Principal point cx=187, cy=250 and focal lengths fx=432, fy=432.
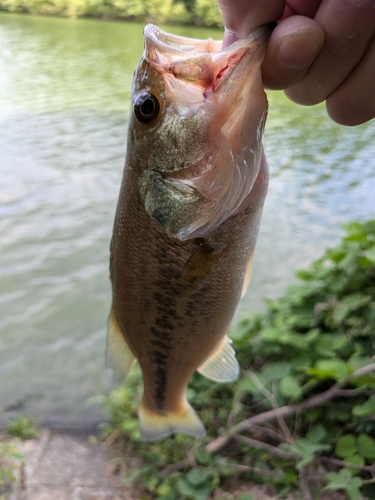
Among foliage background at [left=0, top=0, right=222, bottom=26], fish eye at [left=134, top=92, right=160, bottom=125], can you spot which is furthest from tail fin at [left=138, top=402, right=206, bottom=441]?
foliage background at [left=0, top=0, right=222, bottom=26]

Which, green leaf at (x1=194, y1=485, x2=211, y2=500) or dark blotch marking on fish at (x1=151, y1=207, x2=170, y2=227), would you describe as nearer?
dark blotch marking on fish at (x1=151, y1=207, x2=170, y2=227)

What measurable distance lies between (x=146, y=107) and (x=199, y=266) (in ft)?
1.65

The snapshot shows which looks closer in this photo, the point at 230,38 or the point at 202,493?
the point at 230,38

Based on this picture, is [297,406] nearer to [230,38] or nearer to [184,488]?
[184,488]

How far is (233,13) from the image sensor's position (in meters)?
1.21

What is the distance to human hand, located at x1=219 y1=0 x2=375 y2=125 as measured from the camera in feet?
3.54

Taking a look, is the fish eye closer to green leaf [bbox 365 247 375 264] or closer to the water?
green leaf [bbox 365 247 375 264]

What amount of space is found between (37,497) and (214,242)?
2391mm

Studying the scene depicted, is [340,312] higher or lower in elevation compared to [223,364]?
lower

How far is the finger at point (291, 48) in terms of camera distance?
107cm

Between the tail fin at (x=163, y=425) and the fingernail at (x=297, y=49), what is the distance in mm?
1637

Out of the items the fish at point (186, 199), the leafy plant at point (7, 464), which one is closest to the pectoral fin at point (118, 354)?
the fish at point (186, 199)

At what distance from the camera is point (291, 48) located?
1071 millimetres

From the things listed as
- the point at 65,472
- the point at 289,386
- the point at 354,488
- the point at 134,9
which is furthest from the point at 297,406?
the point at 134,9
